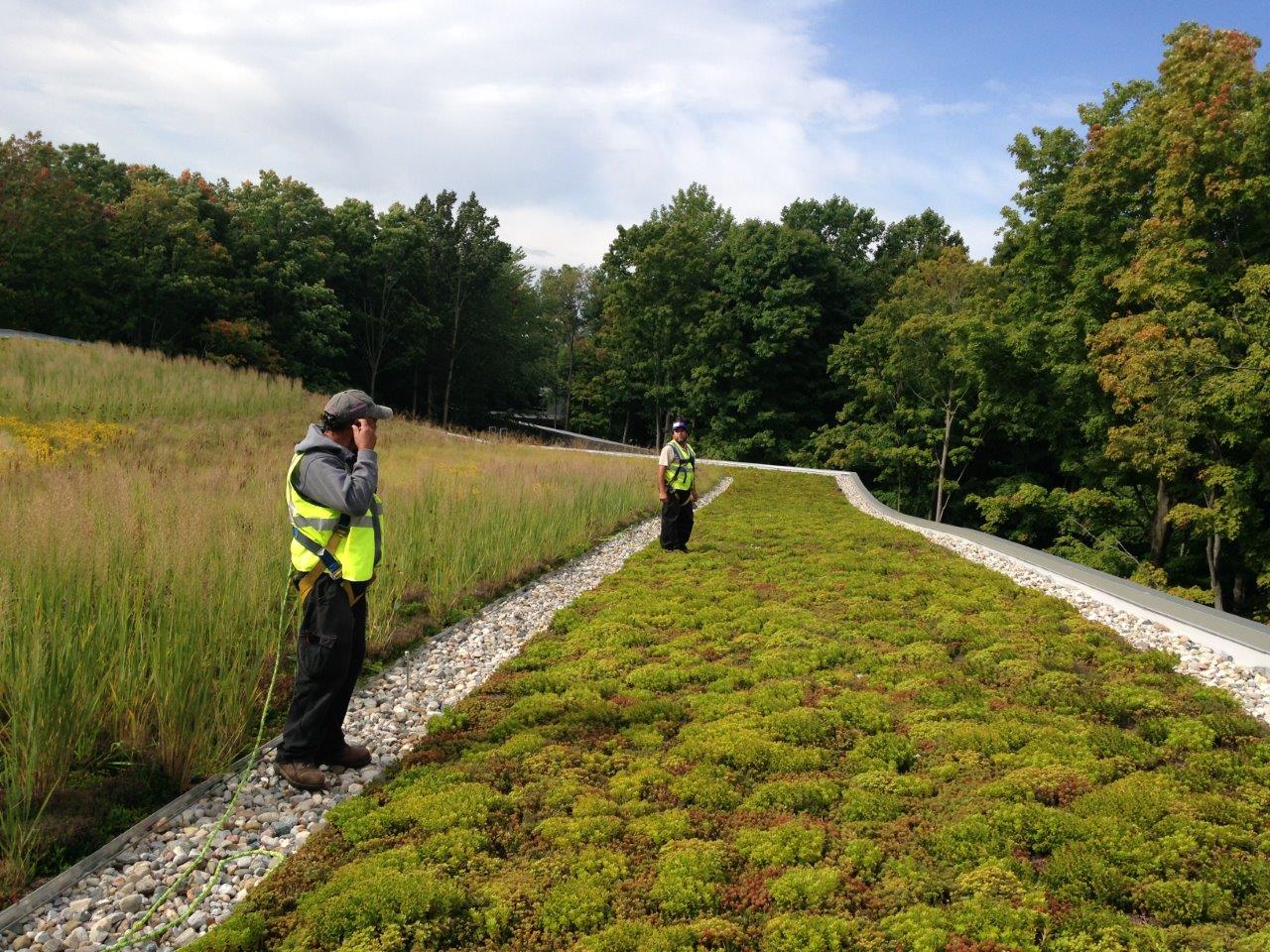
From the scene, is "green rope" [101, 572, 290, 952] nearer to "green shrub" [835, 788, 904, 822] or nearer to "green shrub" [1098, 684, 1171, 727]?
"green shrub" [835, 788, 904, 822]

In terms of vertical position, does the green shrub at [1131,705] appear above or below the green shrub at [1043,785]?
above

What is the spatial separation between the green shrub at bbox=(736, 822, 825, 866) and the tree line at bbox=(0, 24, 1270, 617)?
16.8 m

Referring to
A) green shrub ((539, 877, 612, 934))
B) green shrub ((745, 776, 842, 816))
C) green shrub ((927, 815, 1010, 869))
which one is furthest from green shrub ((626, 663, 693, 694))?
green shrub ((539, 877, 612, 934))

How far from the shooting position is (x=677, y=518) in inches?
464

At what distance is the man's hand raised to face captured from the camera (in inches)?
164

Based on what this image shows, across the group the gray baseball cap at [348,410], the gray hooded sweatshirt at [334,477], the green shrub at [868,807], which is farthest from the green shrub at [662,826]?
the gray baseball cap at [348,410]

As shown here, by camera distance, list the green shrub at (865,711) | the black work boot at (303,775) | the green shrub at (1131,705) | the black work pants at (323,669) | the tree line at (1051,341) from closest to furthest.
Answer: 1. the black work pants at (323,669)
2. the black work boot at (303,775)
3. the green shrub at (865,711)
4. the green shrub at (1131,705)
5. the tree line at (1051,341)

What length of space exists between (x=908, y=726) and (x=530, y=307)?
2104 inches

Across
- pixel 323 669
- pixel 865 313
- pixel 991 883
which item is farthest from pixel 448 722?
pixel 865 313

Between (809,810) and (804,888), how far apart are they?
0.79m

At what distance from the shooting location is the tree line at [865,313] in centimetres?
1819

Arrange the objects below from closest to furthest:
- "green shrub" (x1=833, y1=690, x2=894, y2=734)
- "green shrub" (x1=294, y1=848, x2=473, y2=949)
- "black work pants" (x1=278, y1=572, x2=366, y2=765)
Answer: "green shrub" (x1=294, y1=848, x2=473, y2=949), "black work pants" (x1=278, y1=572, x2=366, y2=765), "green shrub" (x1=833, y1=690, x2=894, y2=734)

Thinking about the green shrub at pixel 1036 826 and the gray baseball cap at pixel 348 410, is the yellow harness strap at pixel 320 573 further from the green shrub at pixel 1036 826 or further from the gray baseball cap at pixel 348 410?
the green shrub at pixel 1036 826

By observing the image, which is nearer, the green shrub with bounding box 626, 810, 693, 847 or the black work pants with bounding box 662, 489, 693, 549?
the green shrub with bounding box 626, 810, 693, 847
